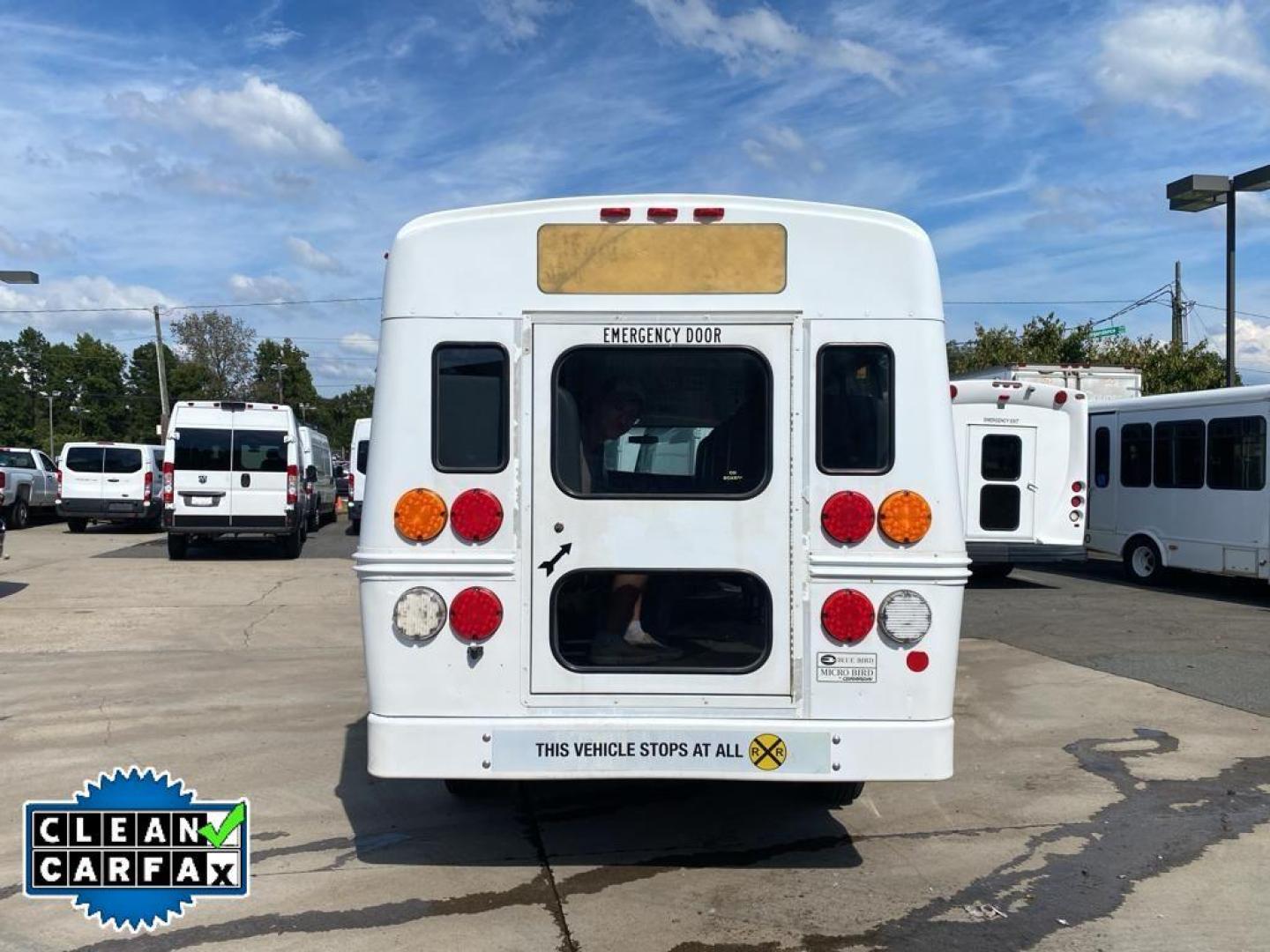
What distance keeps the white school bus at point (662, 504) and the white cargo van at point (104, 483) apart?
21944mm

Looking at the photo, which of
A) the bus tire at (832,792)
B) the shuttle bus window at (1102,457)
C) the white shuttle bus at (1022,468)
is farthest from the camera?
the shuttle bus window at (1102,457)

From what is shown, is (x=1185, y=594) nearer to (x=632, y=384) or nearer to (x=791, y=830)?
(x=791, y=830)

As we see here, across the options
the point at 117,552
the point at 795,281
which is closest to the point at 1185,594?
the point at 795,281

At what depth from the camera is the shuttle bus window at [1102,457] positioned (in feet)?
56.6

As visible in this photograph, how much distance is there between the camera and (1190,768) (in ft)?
22.4

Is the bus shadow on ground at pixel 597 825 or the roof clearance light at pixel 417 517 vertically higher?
the roof clearance light at pixel 417 517

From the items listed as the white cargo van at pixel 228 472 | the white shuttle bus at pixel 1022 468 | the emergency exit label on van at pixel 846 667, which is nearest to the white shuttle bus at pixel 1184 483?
the white shuttle bus at pixel 1022 468

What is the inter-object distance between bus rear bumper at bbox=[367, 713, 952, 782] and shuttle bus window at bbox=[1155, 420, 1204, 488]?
41.0 feet

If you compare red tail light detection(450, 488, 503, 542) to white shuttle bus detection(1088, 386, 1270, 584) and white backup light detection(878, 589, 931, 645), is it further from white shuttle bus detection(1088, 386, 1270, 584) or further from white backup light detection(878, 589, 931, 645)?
white shuttle bus detection(1088, 386, 1270, 584)

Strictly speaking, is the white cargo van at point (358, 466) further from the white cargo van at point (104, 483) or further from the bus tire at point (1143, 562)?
the bus tire at point (1143, 562)

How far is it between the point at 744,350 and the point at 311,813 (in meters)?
3.32

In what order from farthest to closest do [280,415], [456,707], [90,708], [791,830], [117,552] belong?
[117,552], [280,415], [90,708], [791,830], [456,707]

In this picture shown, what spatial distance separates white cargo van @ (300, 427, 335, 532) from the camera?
72.4 feet

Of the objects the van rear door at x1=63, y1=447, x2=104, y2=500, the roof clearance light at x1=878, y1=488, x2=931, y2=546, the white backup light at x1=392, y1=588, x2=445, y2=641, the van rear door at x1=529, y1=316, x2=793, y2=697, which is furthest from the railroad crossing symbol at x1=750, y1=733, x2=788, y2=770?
the van rear door at x1=63, y1=447, x2=104, y2=500
